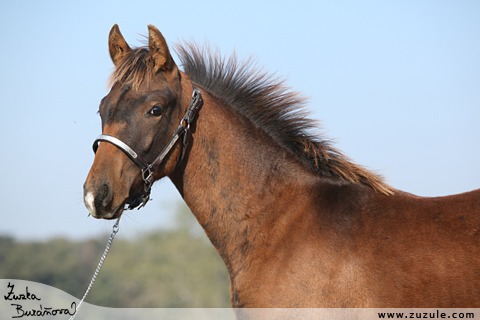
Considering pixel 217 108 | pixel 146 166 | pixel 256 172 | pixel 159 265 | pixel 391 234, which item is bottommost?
pixel 159 265

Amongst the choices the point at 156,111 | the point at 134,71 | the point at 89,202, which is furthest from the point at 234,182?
the point at 134,71

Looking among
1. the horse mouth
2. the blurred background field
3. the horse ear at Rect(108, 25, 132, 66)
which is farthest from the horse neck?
the blurred background field

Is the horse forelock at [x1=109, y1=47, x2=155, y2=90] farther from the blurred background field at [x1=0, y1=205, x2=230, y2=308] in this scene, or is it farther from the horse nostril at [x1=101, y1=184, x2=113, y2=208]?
the blurred background field at [x1=0, y1=205, x2=230, y2=308]

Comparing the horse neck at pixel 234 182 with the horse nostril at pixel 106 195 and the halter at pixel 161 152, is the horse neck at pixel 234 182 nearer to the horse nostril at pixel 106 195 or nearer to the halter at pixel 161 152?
the halter at pixel 161 152

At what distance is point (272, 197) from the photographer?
373cm

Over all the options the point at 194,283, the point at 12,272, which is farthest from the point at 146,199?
the point at 12,272

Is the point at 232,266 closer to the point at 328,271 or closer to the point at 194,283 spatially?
the point at 328,271

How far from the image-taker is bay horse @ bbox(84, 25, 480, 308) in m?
3.13

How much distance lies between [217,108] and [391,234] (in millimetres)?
2062

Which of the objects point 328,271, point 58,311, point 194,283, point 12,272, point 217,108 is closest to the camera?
point 328,271

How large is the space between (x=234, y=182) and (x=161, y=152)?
756mm

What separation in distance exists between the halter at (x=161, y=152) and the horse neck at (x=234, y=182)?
0.38 feet

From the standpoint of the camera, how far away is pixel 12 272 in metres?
53.2
